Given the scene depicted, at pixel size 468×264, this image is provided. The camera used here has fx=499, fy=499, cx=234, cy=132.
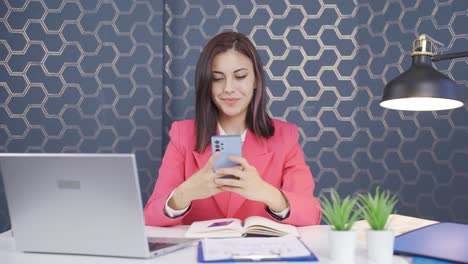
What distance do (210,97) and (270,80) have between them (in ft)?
3.39

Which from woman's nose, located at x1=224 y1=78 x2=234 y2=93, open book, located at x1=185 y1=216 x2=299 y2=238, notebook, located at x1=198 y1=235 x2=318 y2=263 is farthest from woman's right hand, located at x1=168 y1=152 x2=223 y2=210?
woman's nose, located at x1=224 y1=78 x2=234 y2=93

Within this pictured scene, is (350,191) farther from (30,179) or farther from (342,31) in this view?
(30,179)

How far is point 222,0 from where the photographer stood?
2836mm

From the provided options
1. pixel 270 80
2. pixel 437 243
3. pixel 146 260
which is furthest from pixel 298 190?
pixel 270 80

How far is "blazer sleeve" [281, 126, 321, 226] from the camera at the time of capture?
1.51 m

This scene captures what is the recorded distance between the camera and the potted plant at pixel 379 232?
101cm

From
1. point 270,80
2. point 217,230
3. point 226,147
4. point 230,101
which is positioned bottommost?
point 217,230

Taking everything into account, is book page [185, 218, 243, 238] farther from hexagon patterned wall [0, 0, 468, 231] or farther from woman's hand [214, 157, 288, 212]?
hexagon patterned wall [0, 0, 468, 231]

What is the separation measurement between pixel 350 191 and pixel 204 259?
77.9 inches

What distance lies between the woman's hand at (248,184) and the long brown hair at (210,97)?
412mm

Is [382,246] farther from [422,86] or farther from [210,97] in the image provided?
[210,97]

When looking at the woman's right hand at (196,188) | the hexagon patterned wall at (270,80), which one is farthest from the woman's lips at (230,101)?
the hexagon patterned wall at (270,80)

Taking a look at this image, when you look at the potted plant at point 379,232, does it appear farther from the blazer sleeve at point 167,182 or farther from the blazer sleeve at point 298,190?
the blazer sleeve at point 167,182

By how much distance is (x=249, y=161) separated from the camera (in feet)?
6.00
